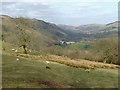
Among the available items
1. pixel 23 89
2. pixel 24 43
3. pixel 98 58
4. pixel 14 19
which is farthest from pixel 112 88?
pixel 98 58

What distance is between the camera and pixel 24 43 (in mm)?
35438

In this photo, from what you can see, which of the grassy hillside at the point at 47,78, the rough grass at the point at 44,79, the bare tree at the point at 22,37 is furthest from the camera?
the bare tree at the point at 22,37

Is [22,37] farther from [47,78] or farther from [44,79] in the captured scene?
[44,79]

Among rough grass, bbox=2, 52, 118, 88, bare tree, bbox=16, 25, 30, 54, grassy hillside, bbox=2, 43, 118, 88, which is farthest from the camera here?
bare tree, bbox=16, 25, 30, 54

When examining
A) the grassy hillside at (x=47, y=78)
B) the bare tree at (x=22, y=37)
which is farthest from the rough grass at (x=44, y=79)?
the bare tree at (x=22, y=37)

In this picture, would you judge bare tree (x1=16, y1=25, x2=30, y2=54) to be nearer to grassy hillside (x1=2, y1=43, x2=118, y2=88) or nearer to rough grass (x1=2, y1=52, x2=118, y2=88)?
grassy hillside (x1=2, y1=43, x2=118, y2=88)

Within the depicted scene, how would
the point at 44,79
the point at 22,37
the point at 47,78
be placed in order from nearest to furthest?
1. the point at 44,79
2. the point at 47,78
3. the point at 22,37

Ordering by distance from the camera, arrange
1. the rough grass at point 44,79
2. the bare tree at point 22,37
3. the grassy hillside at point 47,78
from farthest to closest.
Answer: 1. the bare tree at point 22,37
2. the grassy hillside at point 47,78
3. the rough grass at point 44,79

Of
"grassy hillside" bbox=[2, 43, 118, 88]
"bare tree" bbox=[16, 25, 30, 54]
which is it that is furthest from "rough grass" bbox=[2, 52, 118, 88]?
"bare tree" bbox=[16, 25, 30, 54]

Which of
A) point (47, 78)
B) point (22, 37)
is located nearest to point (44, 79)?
point (47, 78)

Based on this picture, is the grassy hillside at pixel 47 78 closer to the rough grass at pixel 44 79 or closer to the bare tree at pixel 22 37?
the rough grass at pixel 44 79

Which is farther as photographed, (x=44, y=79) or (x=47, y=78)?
(x=47, y=78)

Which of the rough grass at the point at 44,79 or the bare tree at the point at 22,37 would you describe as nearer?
the rough grass at the point at 44,79

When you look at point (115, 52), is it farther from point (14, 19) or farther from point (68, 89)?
point (68, 89)
